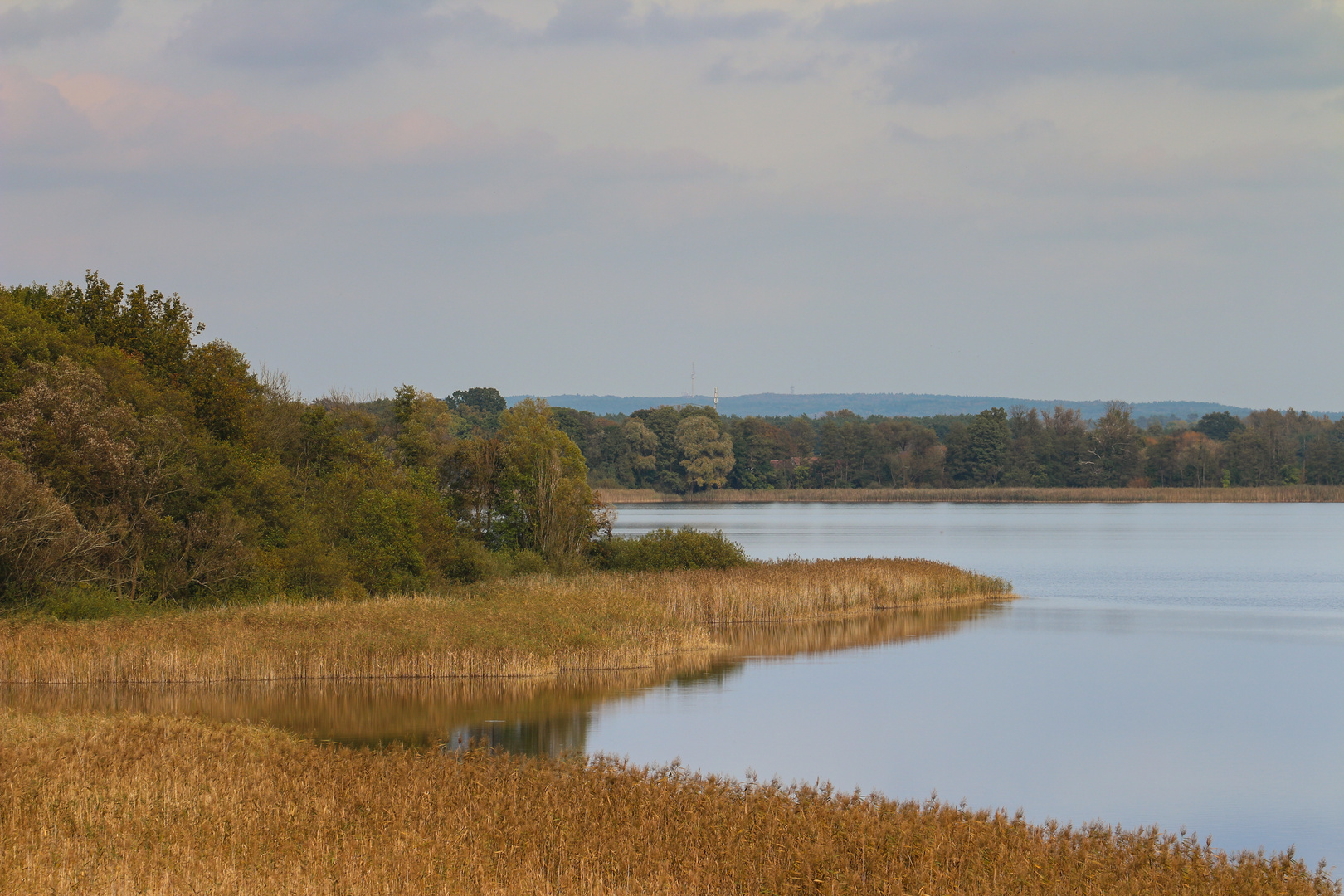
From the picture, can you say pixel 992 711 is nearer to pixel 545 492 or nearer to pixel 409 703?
pixel 409 703

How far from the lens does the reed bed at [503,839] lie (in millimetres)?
9266

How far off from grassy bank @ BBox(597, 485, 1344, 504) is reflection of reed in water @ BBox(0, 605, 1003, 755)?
261ft

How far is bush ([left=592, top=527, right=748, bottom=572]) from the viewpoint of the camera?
3647 centimetres

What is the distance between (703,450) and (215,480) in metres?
88.3

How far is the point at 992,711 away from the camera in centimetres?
Result: 2272

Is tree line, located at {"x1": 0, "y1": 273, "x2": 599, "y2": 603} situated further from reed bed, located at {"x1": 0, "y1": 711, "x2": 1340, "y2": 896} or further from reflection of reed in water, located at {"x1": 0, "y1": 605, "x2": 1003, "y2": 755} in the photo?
reed bed, located at {"x1": 0, "y1": 711, "x2": 1340, "y2": 896}

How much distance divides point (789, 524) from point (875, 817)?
77.1m

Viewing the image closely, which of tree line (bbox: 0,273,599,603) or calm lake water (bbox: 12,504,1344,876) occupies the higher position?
tree line (bbox: 0,273,599,603)

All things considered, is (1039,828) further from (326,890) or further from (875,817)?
(326,890)

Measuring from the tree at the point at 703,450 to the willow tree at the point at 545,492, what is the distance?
7312 cm

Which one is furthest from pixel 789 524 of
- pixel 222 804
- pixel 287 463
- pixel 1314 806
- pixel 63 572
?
pixel 222 804

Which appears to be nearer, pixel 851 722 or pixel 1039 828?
pixel 1039 828

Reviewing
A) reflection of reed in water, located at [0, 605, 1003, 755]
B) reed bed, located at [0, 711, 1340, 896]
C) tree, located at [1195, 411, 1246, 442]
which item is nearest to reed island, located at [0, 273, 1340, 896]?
reed bed, located at [0, 711, 1340, 896]

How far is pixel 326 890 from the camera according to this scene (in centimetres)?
875
